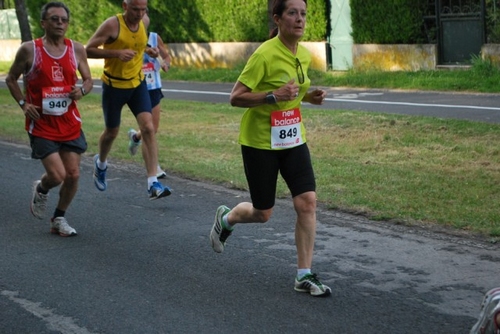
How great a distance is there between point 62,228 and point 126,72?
1926 mm

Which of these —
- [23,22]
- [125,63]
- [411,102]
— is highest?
[23,22]

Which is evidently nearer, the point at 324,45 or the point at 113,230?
the point at 113,230

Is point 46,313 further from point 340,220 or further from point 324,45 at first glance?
point 324,45

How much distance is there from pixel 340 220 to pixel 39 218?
257 cm

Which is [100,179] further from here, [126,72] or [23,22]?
[23,22]

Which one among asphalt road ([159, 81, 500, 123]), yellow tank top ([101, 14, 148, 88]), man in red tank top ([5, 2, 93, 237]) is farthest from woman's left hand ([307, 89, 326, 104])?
asphalt road ([159, 81, 500, 123])

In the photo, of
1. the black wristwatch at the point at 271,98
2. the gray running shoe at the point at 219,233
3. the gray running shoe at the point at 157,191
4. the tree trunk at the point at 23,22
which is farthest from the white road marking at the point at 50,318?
the tree trunk at the point at 23,22

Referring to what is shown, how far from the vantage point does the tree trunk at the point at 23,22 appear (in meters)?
23.1

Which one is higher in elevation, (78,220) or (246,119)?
(246,119)

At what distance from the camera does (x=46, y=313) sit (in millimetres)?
6152

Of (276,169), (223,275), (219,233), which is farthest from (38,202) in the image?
(276,169)

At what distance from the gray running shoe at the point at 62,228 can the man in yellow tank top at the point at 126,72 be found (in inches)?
47.9

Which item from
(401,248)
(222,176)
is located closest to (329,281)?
(401,248)

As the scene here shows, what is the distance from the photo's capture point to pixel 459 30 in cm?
2150
